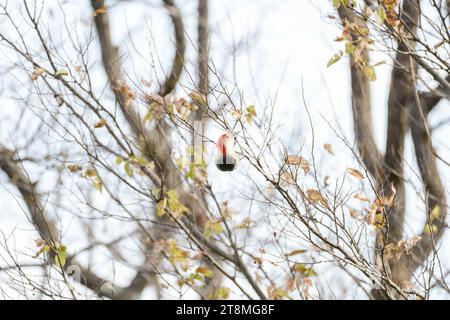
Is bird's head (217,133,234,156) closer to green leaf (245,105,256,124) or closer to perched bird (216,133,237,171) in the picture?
perched bird (216,133,237,171)

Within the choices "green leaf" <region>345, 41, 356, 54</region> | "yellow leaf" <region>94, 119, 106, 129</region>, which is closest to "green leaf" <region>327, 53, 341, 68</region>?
"green leaf" <region>345, 41, 356, 54</region>

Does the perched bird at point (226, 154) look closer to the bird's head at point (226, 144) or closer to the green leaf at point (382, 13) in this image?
the bird's head at point (226, 144)

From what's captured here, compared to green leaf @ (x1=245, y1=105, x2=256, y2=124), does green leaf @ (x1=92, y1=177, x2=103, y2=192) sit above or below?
above

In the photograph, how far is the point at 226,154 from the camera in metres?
4.15

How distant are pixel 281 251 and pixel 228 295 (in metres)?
1.64

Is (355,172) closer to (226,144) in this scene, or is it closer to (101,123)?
(226,144)

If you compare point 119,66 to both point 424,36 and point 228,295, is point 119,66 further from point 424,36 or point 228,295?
point 424,36

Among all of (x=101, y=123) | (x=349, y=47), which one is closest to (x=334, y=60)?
(x=349, y=47)

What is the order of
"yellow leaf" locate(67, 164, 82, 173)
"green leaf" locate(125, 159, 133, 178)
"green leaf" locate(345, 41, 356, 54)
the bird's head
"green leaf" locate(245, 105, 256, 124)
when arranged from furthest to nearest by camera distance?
"yellow leaf" locate(67, 164, 82, 173), "green leaf" locate(125, 159, 133, 178), "green leaf" locate(245, 105, 256, 124), "green leaf" locate(345, 41, 356, 54), the bird's head

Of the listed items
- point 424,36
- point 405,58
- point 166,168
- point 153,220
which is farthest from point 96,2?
point 424,36

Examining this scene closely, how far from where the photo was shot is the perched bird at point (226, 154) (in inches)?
159

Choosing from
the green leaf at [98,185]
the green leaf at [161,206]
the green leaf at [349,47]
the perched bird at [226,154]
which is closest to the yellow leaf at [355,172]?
the perched bird at [226,154]

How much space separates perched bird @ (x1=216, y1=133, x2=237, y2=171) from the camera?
405 cm

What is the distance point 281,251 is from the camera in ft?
14.4
